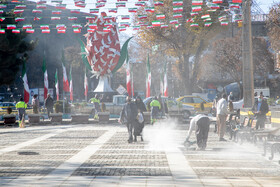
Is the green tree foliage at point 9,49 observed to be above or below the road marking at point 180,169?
above

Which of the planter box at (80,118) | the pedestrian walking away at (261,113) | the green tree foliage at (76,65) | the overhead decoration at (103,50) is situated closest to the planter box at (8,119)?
the planter box at (80,118)

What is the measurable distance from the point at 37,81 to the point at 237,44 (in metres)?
33.1

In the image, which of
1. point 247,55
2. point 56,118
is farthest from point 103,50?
point 247,55

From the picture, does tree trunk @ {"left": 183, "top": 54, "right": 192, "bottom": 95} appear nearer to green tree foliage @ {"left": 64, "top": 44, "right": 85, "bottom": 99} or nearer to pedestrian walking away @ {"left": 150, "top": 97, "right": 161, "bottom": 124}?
pedestrian walking away @ {"left": 150, "top": 97, "right": 161, "bottom": 124}

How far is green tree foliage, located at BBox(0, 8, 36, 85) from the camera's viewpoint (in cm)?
3684

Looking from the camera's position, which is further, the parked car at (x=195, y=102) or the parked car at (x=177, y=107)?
the parked car at (x=195, y=102)

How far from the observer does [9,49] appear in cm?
3781

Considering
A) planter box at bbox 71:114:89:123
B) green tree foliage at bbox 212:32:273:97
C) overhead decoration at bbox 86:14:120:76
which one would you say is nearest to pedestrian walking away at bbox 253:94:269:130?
planter box at bbox 71:114:89:123

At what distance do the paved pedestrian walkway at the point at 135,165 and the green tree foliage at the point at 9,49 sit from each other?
22.9 meters

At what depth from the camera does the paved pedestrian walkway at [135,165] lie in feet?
26.8

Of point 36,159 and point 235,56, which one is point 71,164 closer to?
point 36,159

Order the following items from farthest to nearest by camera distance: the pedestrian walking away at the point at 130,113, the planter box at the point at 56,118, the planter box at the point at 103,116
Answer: the planter box at the point at 56,118
the planter box at the point at 103,116
the pedestrian walking away at the point at 130,113

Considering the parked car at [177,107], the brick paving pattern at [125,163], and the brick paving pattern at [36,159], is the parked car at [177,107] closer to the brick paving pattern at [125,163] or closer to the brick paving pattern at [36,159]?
the brick paving pattern at [36,159]

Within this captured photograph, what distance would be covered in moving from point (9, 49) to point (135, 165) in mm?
29882
